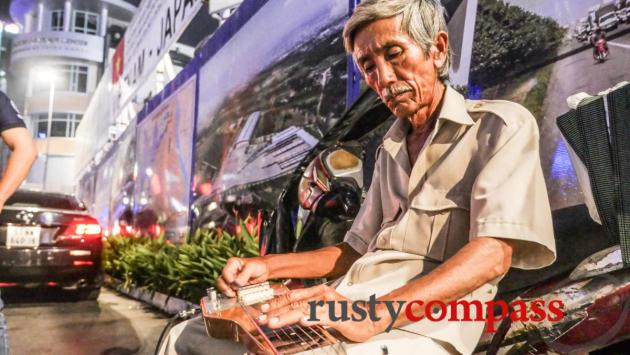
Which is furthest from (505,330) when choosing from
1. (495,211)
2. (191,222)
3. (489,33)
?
(191,222)

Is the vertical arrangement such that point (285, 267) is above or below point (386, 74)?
below

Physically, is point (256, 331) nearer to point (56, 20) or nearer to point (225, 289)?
point (225, 289)

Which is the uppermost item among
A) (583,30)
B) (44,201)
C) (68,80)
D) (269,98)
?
(68,80)

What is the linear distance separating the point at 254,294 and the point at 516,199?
703mm

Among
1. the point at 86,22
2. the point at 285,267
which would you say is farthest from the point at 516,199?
the point at 86,22

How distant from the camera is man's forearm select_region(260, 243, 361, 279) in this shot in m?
1.50

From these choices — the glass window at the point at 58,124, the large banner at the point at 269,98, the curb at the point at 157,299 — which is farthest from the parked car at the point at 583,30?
the glass window at the point at 58,124

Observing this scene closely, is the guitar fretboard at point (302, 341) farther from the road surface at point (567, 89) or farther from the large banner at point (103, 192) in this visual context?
the large banner at point (103, 192)

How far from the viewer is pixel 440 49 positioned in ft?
4.38

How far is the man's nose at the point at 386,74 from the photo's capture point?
1.30 metres

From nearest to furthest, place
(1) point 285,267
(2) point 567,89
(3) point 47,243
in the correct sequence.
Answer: (1) point 285,267 < (2) point 567,89 < (3) point 47,243

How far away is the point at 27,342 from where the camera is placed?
3703 millimetres

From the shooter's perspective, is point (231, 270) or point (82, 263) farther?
point (82, 263)

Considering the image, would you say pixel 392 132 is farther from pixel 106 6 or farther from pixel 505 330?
pixel 106 6
